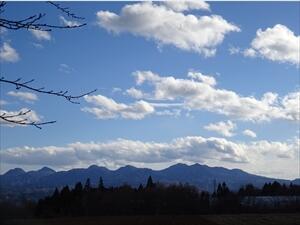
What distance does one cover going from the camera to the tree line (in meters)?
110

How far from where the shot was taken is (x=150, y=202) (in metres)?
117

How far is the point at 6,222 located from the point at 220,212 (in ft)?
323

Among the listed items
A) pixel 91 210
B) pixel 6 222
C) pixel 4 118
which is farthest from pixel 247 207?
Result: pixel 4 118

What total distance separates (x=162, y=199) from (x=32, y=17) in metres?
114

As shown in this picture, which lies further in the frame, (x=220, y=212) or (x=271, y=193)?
(x=271, y=193)

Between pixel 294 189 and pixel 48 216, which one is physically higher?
pixel 294 189

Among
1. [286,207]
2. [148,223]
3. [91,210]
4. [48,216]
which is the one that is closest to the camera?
[148,223]

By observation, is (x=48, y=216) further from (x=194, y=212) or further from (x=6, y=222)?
(x=6, y=222)

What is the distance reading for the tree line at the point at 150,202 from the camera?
110 meters

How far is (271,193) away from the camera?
6245 inches

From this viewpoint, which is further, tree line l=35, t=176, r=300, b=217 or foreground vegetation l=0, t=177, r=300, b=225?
tree line l=35, t=176, r=300, b=217

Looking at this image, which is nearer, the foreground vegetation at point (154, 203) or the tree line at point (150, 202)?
the foreground vegetation at point (154, 203)

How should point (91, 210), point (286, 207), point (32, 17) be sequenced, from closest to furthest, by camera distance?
point (32, 17), point (91, 210), point (286, 207)

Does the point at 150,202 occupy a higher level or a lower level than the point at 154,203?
higher
